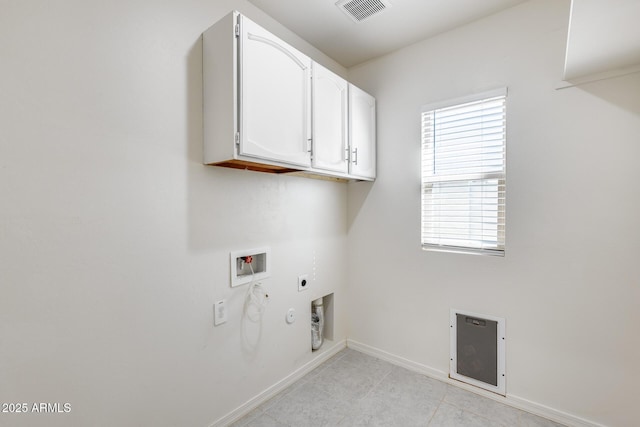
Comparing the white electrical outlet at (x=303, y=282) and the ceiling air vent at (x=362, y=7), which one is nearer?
the ceiling air vent at (x=362, y=7)

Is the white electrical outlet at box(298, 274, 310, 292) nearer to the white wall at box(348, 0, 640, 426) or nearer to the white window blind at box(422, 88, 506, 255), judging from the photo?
the white wall at box(348, 0, 640, 426)

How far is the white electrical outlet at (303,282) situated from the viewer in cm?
225

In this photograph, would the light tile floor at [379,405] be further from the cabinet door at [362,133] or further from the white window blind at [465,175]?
the cabinet door at [362,133]

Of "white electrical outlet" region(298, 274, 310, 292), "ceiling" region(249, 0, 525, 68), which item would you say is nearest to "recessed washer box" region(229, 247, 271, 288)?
"white electrical outlet" region(298, 274, 310, 292)

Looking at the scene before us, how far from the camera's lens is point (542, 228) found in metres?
1.83

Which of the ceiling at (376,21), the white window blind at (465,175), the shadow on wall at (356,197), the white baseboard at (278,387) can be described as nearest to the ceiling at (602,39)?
the white window blind at (465,175)

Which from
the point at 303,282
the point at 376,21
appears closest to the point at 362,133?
the point at 376,21

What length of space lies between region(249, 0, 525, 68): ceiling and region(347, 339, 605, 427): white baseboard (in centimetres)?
261

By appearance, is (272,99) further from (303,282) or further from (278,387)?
(278,387)

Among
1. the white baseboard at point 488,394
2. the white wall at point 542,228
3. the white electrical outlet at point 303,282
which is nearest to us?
the white wall at point 542,228

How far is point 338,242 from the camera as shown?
267 centimetres

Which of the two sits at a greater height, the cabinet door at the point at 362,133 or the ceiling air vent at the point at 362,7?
the ceiling air vent at the point at 362,7

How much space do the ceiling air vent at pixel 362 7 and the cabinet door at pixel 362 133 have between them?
1.51ft

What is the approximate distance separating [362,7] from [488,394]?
9.10 ft
